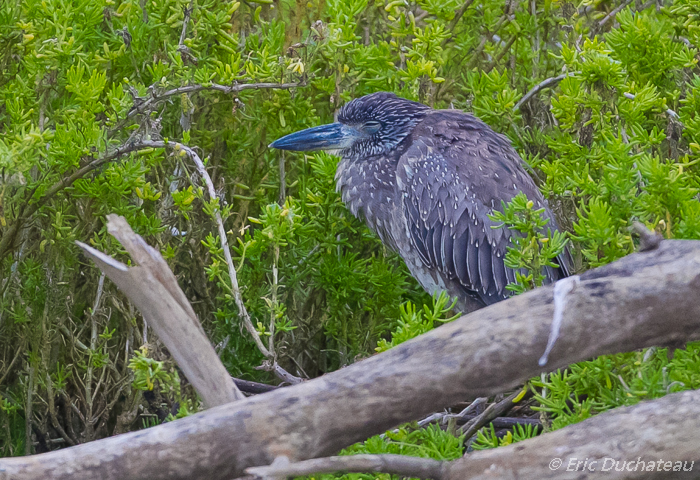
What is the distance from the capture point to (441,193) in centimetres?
351

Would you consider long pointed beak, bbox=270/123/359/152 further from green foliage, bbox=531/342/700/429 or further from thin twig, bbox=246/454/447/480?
thin twig, bbox=246/454/447/480

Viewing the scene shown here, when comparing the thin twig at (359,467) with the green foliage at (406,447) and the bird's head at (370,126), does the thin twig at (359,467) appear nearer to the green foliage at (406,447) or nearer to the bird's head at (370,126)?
the green foliage at (406,447)

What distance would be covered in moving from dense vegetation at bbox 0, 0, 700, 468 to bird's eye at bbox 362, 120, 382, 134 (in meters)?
0.19

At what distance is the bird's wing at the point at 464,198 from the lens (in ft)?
11.5

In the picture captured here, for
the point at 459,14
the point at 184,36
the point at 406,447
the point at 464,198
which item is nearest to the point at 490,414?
the point at 406,447

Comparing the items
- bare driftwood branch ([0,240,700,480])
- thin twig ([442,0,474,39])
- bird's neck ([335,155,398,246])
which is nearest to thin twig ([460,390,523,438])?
bare driftwood branch ([0,240,700,480])

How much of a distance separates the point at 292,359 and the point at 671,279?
2.25 meters

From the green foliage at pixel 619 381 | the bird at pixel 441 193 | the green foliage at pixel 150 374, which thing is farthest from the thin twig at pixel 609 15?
the green foliage at pixel 150 374

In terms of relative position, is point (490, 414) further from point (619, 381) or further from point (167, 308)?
point (167, 308)

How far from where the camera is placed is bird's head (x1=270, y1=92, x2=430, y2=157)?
146 inches

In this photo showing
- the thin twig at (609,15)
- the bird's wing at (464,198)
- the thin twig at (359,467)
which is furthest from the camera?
the thin twig at (609,15)

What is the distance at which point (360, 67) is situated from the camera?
11.5 ft

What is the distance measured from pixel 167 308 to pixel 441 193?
1.95m

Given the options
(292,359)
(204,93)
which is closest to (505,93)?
(204,93)
